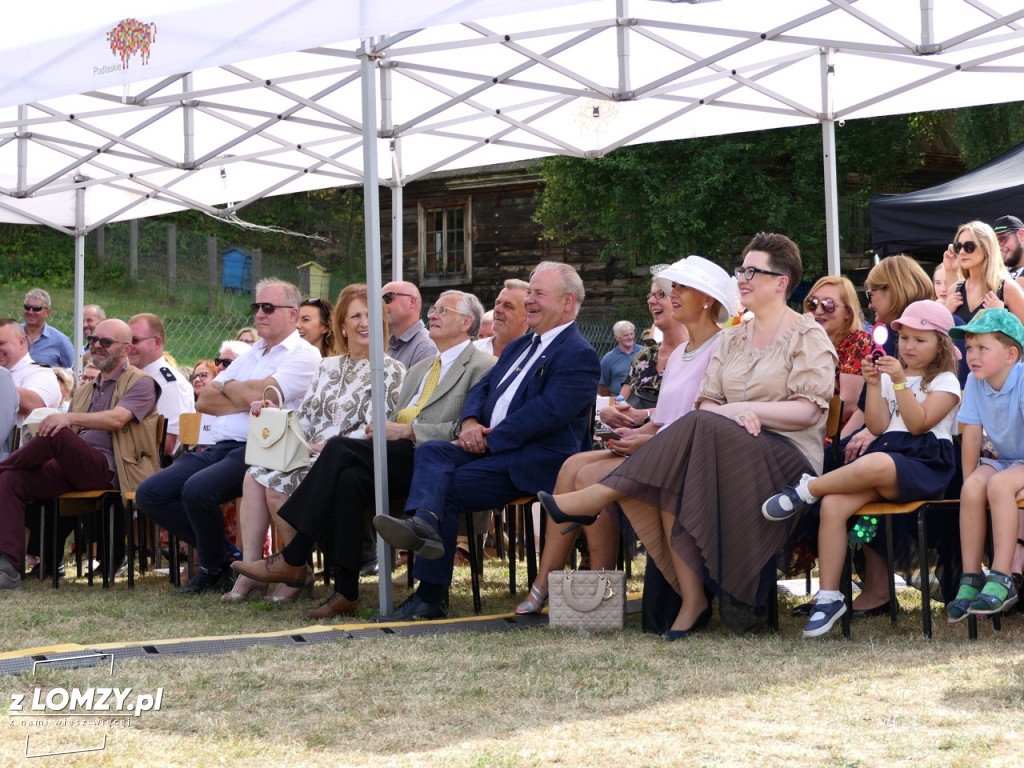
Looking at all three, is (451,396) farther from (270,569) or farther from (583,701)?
(583,701)

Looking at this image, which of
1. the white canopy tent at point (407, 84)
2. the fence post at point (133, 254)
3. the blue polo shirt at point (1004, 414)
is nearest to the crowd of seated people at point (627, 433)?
the blue polo shirt at point (1004, 414)

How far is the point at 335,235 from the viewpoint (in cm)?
3039

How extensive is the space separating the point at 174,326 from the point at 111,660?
17.6 m

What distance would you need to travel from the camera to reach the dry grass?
290 centimetres

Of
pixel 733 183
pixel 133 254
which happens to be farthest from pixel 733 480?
pixel 133 254

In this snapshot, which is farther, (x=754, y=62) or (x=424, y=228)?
(x=424, y=228)

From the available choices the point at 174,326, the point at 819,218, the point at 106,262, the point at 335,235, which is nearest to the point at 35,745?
the point at 819,218

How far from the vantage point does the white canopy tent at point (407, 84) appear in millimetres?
4941

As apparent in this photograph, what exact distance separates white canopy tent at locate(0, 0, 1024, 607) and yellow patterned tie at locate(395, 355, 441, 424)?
2.66ft

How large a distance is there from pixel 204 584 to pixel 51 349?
14.4 feet

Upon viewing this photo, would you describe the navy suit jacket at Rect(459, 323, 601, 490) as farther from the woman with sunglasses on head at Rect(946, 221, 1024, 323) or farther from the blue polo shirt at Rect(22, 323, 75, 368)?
the blue polo shirt at Rect(22, 323, 75, 368)

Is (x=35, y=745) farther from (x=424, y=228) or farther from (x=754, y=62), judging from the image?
(x=424, y=228)

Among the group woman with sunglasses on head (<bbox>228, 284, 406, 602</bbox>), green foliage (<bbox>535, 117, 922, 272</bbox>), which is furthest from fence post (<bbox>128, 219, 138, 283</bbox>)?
woman with sunglasses on head (<bbox>228, 284, 406, 602</bbox>)

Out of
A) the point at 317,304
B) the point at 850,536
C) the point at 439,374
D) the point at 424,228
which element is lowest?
the point at 850,536
